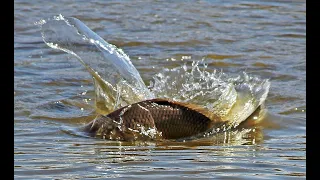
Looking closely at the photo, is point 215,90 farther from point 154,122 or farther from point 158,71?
point 154,122

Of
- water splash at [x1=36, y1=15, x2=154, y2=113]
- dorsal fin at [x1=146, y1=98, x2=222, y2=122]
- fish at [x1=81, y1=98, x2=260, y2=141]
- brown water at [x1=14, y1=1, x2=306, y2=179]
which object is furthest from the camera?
water splash at [x1=36, y1=15, x2=154, y2=113]

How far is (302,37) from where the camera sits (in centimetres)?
1005

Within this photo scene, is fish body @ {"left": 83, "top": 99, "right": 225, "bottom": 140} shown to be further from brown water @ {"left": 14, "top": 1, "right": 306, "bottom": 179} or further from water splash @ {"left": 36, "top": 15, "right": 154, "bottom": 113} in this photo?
water splash @ {"left": 36, "top": 15, "right": 154, "bottom": 113}

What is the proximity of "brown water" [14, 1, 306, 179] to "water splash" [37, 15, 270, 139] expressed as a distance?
0.67ft

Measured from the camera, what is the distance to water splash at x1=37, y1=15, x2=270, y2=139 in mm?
6133

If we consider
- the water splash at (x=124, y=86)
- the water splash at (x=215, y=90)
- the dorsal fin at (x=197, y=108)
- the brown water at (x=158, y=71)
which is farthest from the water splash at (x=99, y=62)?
the dorsal fin at (x=197, y=108)

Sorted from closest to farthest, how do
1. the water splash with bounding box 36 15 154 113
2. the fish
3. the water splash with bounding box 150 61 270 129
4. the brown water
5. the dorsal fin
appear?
the brown water < the fish < the dorsal fin < the water splash with bounding box 150 61 270 129 < the water splash with bounding box 36 15 154 113

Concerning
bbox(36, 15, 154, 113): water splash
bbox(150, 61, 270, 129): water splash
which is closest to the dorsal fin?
bbox(150, 61, 270, 129): water splash

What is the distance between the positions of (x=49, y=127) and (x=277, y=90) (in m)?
2.58

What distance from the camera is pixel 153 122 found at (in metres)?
5.50

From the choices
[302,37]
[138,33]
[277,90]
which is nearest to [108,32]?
[138,33]

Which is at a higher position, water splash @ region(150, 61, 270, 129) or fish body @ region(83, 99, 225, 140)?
water splash @ region(150, 61, 270, 129)

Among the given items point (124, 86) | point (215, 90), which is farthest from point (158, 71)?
point (124, 86)
